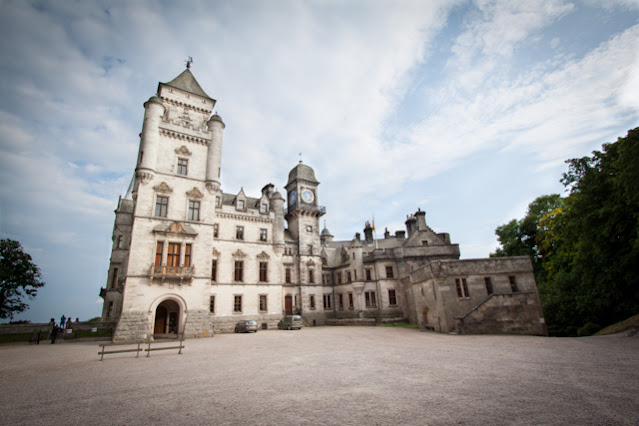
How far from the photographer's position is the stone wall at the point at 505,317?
2045 cm

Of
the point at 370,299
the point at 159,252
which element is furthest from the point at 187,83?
the point at 370,299

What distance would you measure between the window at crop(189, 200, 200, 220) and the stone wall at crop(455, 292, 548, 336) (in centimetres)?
2341

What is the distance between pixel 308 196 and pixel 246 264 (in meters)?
14.3

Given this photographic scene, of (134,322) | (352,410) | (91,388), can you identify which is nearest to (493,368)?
(352,410)

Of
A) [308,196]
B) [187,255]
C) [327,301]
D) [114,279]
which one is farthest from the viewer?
[308,196]

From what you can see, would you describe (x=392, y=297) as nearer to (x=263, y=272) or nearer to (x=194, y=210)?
(x=263, y=272)

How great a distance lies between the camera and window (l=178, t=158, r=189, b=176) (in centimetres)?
2781

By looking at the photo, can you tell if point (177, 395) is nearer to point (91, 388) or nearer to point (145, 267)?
point (91, 388)

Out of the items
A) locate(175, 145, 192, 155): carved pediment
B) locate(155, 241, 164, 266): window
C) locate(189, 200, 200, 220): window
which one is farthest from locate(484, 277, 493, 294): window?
locate(175, 145, 192, 155): carved pediment

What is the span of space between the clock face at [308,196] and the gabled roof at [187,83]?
1881cm

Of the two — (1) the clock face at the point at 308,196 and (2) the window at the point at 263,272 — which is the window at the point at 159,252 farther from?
(1) the clock face at the point at 308,196

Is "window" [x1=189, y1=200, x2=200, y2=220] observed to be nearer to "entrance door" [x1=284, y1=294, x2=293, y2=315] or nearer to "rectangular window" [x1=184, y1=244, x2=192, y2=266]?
"rectangular window" [x1=184, y1=244, x2=192, y2=266]

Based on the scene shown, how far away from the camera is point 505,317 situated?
20.6m

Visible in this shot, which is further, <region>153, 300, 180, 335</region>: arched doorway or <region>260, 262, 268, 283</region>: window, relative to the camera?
<region>260, 262, 268, 283</region>: window
